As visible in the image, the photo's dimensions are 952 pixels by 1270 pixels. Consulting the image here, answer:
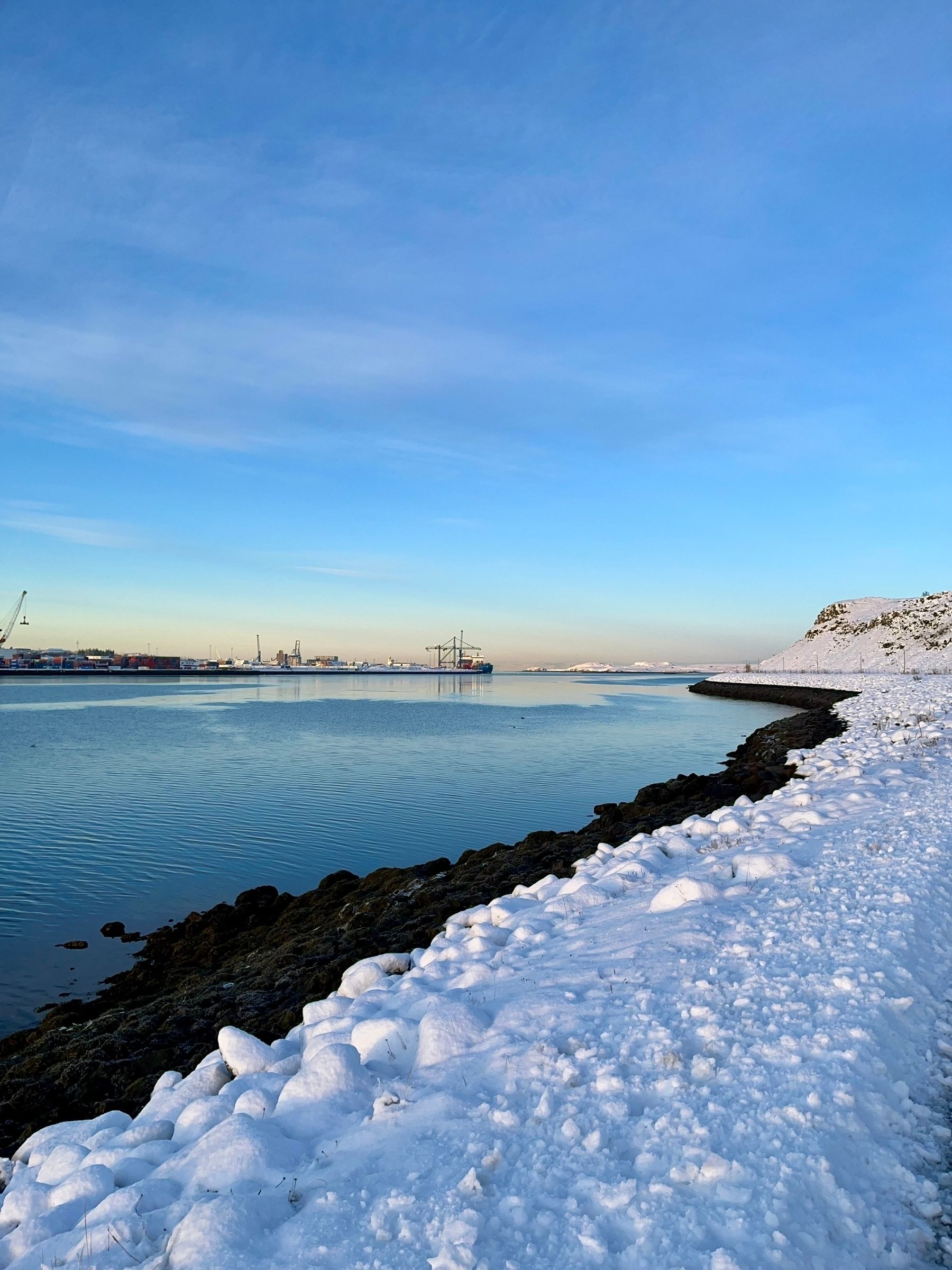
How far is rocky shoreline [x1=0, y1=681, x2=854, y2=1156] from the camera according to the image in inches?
260

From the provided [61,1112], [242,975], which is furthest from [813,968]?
[242,975]

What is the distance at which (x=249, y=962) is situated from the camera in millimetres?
9977

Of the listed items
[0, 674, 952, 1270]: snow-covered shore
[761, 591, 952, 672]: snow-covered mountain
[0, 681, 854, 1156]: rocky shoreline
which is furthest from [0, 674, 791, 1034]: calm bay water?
[761, 591, 952, 672]: snow-covered mountain

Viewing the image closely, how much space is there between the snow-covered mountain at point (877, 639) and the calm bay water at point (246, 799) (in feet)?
98.1

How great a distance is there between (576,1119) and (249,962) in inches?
298

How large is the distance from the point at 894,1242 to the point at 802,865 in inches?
190

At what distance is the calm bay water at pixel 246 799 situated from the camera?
13109 mm

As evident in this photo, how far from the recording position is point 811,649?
320 feet

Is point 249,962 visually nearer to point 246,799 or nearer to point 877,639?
point 246,799

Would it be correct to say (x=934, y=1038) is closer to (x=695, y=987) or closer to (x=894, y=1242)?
(x=695, y=987)

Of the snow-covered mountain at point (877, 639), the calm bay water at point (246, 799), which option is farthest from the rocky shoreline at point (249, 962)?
the snow-covered mountain at point (877, 639)

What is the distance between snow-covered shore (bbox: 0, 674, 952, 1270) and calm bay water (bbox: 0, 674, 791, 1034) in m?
6.32

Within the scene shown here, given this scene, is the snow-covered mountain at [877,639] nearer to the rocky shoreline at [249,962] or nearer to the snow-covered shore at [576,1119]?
the rocky shoreline at [249,962]

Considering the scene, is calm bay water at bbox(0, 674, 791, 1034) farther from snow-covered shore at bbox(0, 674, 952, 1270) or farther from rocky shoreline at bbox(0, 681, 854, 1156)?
snow-covered shore at bbox(0, 674, 952, 1270)
